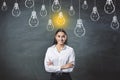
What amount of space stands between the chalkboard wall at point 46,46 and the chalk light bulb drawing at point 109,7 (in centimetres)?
4

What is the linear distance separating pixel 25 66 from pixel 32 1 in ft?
2.71

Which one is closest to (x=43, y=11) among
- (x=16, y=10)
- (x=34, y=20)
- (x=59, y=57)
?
(x=34, y=20)

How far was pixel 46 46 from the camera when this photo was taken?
3.74 meters

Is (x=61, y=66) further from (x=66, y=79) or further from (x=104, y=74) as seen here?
(x=104, y=74)

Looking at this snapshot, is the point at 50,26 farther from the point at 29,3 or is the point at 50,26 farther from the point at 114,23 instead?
the point at 114,23

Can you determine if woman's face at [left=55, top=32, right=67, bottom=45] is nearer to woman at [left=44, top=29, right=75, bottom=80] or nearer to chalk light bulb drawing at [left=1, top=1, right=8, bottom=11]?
woman at [left=44, top=29, right=75, bottom=80]

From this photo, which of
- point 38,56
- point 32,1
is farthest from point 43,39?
point 32,1

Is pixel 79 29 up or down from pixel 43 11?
down

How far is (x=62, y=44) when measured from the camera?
3012mm

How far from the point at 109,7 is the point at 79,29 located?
0.46 meters

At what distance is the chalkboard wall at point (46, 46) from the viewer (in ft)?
12.0

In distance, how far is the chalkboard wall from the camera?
3.66m

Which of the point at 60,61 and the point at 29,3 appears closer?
the point at 60,61

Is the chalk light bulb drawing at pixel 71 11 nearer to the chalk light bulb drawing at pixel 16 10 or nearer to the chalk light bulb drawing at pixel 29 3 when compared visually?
the chalk light bulb drawing at pixel 29 3
